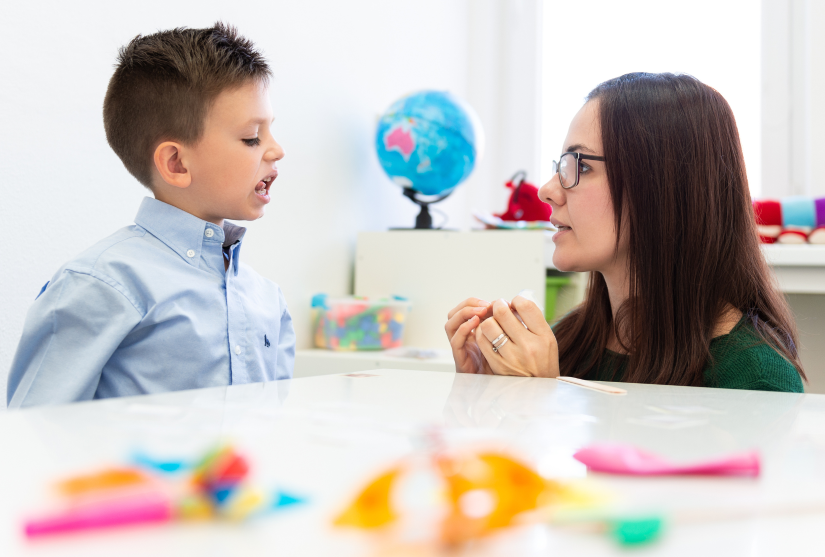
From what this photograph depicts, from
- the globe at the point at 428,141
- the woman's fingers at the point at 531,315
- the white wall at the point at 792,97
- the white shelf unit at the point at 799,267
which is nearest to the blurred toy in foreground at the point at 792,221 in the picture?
the white shelf unit at the point at 799,267

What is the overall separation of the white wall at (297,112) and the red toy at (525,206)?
14.1 inches

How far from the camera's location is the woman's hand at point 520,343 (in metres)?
0.81

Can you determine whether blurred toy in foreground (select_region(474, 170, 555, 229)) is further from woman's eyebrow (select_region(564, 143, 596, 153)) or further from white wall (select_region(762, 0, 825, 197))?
woman's eyebrow (select_region(564, 143, 596, 153))


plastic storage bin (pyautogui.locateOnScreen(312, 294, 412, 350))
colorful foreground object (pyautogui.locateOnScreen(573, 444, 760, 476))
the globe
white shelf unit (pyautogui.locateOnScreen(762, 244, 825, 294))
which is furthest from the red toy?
colorful foreground object (pyautogui.locateOnScreen(573, 444, 760, 476))

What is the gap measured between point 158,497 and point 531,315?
658 millimetres

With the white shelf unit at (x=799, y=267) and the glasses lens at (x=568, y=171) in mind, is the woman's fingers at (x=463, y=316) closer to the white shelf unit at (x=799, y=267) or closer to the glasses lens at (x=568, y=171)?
the glasses lens at (x=568, y=171)

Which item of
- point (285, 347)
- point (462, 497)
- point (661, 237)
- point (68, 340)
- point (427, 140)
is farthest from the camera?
point (427, 140)

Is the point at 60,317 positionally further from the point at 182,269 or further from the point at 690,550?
the point at 690,550

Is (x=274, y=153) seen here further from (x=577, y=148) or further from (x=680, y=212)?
(x=680, y=212)

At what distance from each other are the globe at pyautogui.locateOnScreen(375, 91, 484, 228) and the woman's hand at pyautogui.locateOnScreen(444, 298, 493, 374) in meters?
1.01

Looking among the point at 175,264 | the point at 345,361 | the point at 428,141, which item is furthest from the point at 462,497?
the point at 428,141

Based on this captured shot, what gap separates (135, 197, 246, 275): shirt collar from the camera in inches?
34.8

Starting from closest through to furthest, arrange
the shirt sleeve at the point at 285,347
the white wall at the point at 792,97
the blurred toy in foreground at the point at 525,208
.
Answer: the shirt sleeve at the point at 285,347, the blurred toy in foreground at the point at 525,208, the white wall at the point at 792,97

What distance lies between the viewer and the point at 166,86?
37.9 inches
